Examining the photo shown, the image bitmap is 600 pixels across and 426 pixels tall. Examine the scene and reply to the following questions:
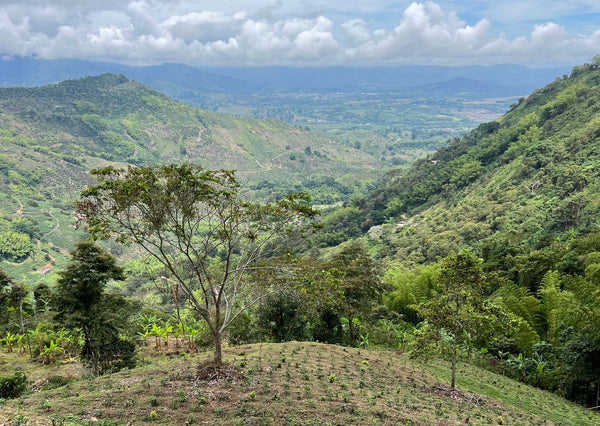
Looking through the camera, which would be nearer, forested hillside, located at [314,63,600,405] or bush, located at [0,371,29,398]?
bush, located at [0,371,29,398]

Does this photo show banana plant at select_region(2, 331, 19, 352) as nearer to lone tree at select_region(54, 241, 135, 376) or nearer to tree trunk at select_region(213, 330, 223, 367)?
lone tree at select_region(54, 241, 135, 376)

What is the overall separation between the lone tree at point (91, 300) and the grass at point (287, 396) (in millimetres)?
2190

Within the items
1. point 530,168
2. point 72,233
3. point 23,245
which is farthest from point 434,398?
point 72,233

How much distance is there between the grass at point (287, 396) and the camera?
10016mm

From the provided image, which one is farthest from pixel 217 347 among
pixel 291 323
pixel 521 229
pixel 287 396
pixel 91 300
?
pixel 521 229

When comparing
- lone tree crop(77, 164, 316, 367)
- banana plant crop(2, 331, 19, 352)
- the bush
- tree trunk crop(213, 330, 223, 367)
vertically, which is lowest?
banana plant crop(2, 331, 19, 352)

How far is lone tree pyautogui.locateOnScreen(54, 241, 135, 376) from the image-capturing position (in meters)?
14.5

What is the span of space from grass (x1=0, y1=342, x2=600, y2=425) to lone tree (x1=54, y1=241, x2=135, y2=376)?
2190 millimetres

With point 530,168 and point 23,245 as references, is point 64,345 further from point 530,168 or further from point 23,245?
point 23,245

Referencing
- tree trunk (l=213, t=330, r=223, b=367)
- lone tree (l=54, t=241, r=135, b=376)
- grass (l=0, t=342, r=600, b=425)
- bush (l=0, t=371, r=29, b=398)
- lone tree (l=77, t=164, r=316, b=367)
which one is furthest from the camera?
lone tree (l=54, t=241, r=135, b=376)

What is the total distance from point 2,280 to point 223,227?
14.4m

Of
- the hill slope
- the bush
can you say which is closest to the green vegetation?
the hill slope

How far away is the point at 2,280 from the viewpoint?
19.1m

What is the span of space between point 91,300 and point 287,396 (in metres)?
8.76
